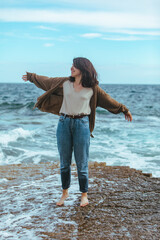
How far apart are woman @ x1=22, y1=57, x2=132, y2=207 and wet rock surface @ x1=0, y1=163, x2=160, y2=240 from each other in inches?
20.5

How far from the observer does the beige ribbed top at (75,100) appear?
359 centimetres

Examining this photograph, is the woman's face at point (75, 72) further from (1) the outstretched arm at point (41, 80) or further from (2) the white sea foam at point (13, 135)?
(2) the white sea foam at point (13, 135)

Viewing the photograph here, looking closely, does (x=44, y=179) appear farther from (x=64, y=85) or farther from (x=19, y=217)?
(x=64, y=85)

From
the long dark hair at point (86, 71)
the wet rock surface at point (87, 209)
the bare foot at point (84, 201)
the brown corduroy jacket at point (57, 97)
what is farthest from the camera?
the bare foot at point (84, 201)

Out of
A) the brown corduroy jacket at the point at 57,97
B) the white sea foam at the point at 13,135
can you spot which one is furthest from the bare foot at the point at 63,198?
the white sea foam at the point at 13,135

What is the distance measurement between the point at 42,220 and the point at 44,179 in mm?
1921

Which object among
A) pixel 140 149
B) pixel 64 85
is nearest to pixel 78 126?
pixel 64 85

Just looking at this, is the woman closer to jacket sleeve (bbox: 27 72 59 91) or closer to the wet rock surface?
jacket sleeve (bbox: 27 72 59 91)

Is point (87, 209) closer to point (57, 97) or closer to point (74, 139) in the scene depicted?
point (74, 139)

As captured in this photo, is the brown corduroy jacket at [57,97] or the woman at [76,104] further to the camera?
the brown corduroy jacket at [57,97]

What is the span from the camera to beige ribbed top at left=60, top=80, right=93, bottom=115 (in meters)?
3.59

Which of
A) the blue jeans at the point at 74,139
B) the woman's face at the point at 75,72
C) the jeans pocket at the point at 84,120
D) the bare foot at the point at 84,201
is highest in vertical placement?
the woman's face at the point at 75,72

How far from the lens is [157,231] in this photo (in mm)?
3207

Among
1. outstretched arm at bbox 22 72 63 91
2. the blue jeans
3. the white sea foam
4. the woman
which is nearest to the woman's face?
the woman
